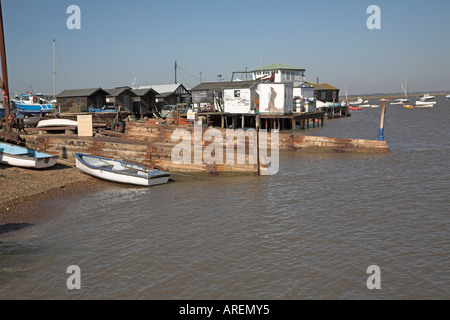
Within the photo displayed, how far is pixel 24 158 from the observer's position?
19547 mm

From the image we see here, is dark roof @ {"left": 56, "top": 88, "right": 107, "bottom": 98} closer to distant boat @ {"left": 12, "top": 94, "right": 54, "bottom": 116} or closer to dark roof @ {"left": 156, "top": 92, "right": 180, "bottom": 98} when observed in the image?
distant boat @ {"left": 12, "top": 94, "right": 54, "bottom": 116}

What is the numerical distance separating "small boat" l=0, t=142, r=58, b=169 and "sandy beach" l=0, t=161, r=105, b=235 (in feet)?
0.87

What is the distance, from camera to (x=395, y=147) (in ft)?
105

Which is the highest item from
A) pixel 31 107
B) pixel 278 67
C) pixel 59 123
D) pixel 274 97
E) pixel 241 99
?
pixel 278 67

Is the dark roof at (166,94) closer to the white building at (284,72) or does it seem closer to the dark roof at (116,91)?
the dark roof at (116,91)

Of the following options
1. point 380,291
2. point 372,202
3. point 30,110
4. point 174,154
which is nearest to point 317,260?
point 380,291

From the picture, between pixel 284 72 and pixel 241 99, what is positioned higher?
pixel 284 72

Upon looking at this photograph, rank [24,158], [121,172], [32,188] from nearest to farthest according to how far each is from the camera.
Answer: [32,188], [121,172], [24,158]

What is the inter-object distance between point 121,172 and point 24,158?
516cm

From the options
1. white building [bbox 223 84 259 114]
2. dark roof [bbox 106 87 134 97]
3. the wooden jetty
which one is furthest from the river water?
dark roof [bbox 106 87 134 97]

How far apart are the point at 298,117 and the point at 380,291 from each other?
3885cm

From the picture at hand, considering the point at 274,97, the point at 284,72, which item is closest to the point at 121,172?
the point at 274,97

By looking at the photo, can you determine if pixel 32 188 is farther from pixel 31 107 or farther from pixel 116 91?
pixel 116 91
